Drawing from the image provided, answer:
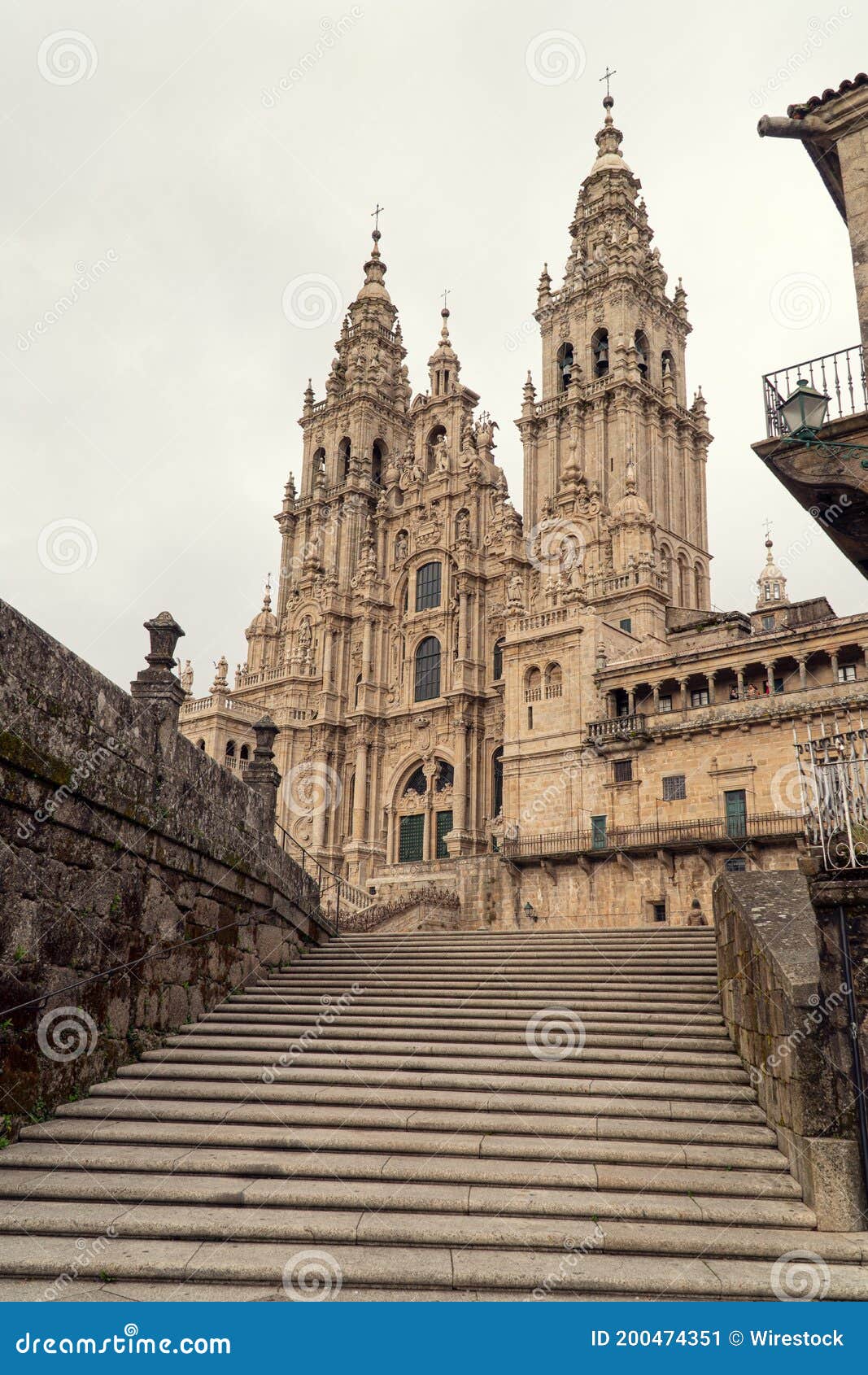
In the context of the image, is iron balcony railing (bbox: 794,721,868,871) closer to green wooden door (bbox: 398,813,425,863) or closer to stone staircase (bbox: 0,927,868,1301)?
stone staircase (bbox: 0,927,868,1301)

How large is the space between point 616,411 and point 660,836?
21.1 meters

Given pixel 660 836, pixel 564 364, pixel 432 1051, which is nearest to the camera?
pixel 432 1051

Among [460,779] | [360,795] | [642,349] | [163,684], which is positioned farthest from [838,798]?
[642,349]

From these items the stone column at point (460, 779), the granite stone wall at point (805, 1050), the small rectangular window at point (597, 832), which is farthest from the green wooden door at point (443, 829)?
the granite stone wall at point (805, 1050)

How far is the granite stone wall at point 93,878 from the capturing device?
25.3 feet

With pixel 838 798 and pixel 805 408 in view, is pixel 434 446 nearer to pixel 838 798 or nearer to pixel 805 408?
pixel 805 408

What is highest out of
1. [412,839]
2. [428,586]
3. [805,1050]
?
[428,586]

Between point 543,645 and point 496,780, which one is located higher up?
point 543,645

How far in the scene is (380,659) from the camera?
153 feet

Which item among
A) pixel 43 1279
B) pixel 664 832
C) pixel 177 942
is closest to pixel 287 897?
pixel 177 942

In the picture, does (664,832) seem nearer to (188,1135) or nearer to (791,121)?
(791,121)

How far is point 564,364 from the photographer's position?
44312 mm

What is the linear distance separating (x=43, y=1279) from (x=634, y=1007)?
7127 millimetres

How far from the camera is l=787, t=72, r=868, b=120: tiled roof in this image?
39.9 ft
